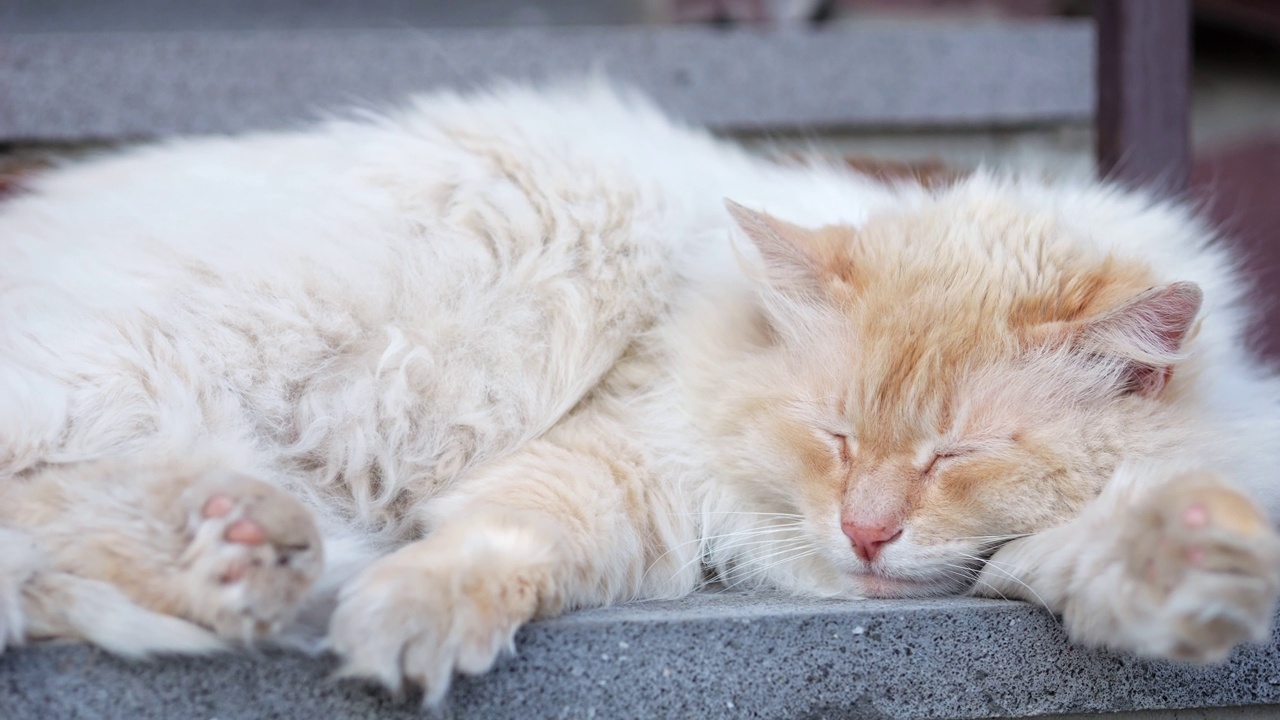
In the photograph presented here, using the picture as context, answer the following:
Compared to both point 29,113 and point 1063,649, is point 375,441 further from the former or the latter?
point 29,113

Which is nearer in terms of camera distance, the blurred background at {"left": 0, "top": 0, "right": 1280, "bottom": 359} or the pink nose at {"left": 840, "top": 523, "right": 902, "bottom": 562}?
the pink nose at {"left": 840, "top": 523, "right": 902, "bottom": 562}

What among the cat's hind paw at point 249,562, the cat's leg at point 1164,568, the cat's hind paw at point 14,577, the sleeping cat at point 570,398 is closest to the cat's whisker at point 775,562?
the sleeping cat at point 570,398

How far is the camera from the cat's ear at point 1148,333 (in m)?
1.12

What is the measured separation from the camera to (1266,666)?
1170 millimetres

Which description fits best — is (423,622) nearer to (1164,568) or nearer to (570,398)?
(570,398)

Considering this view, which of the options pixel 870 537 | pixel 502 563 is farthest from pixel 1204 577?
pixel 502 563

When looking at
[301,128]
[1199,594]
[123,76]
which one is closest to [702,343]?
[1199,594]

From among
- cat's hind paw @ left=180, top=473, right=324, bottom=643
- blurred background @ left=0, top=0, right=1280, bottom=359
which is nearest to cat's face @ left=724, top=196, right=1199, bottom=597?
cat's hind paw @ left=180, top=473, right=324, bottom=643

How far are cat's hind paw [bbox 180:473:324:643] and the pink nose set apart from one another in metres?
0.67

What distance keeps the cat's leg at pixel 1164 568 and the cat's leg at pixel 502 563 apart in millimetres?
563

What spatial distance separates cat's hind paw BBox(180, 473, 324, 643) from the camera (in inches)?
39.3

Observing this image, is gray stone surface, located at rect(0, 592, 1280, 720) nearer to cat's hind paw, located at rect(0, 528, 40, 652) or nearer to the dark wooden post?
cat's hind paw, located at rect(0, 528, 40, 652)

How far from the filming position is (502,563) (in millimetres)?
1117

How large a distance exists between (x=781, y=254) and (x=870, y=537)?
1.39 ft
